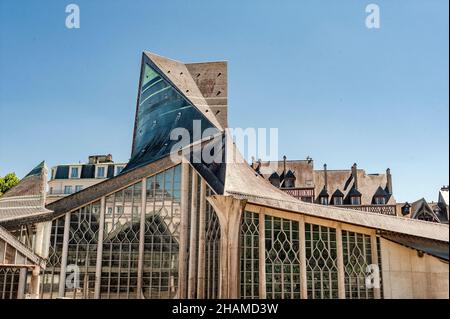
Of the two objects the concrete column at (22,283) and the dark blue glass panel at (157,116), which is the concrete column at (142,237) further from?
the concrete column at (22,283)

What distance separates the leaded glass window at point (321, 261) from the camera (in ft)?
72.6

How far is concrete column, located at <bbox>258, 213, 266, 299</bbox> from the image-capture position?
2192cm

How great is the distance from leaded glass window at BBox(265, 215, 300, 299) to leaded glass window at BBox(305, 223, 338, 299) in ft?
1.81

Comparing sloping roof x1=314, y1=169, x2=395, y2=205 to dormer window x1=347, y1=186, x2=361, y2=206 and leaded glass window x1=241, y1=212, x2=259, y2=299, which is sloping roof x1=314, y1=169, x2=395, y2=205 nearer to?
dormer window x1=347, y1=186, x2=361, y2=206

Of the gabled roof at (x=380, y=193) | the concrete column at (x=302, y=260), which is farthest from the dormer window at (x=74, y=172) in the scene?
the concrete column at (x=302, y=260)

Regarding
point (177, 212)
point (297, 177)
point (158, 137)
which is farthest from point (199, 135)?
point (297, 177)

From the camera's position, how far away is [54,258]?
23.2m

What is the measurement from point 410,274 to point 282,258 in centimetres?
569

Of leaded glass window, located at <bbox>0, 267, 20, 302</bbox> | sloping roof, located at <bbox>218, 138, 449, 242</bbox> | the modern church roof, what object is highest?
the modern church roof

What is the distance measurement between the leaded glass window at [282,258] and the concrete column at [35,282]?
1061 centimetres

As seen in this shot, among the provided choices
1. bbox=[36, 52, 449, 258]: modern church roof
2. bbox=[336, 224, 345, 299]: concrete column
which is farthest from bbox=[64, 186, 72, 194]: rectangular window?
bbox=[336, 224, 345, 299]: concrete column

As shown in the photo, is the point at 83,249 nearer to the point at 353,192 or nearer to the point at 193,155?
the point at 193,155

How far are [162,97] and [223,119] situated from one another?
196 inches
